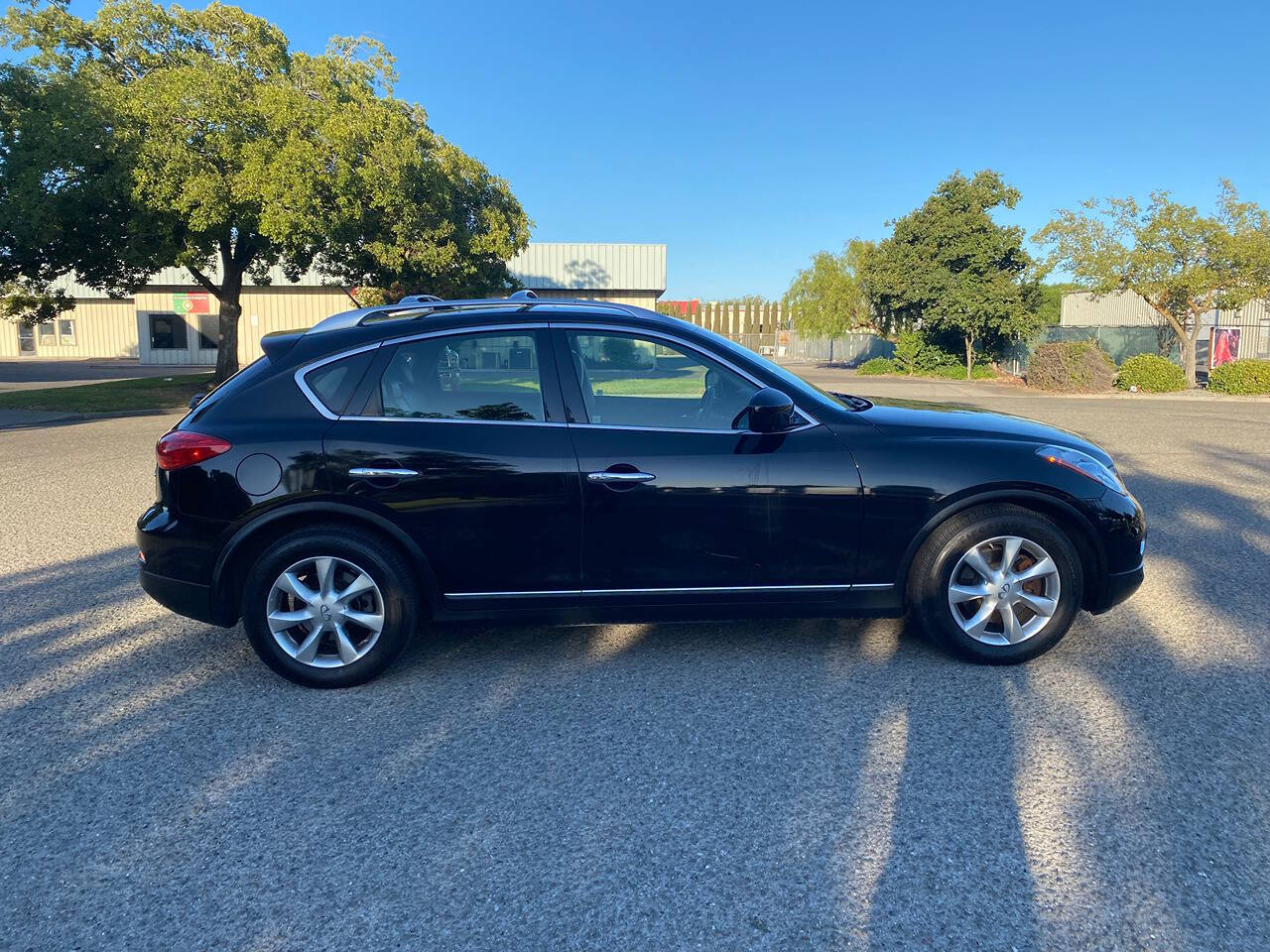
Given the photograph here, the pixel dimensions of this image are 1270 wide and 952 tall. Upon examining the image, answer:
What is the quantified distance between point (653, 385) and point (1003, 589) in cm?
193

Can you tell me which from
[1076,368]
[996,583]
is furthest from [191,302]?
[996,583]

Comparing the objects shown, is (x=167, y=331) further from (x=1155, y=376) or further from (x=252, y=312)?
(x=1155, y=376)

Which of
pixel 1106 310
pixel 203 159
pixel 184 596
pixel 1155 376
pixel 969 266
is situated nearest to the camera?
pixel 184 596

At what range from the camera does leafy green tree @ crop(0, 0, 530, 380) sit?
17.3m

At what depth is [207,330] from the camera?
43.8m

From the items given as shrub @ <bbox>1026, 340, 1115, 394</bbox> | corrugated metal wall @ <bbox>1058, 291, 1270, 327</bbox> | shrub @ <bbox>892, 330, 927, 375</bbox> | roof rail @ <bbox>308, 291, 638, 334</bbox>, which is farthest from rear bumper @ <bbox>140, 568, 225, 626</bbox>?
corrugated metal wall @ <bbox>1058, 291, 1270, 327</bbox>

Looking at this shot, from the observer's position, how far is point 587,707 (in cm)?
387

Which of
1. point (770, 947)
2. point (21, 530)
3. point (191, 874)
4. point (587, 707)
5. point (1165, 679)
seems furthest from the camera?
point (21, 530)

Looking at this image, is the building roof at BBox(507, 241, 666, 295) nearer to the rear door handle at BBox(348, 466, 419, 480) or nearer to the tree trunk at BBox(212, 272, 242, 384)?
the tree trunk at BBox(212, 272, 242, 384)

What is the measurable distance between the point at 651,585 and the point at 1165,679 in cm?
244

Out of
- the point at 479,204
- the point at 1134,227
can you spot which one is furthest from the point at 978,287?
the point at 479,204

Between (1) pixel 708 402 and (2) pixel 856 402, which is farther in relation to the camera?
(2) pixel 856 402

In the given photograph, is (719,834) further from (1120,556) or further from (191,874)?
(1120,556)

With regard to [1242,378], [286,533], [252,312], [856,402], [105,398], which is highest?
[252,312]
